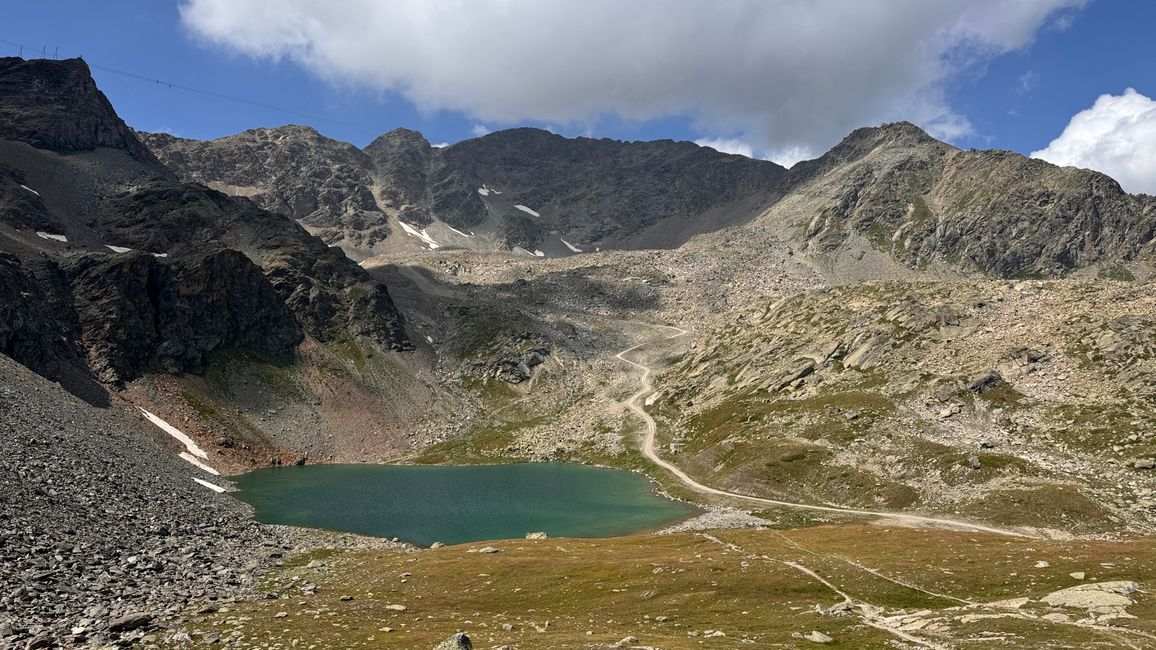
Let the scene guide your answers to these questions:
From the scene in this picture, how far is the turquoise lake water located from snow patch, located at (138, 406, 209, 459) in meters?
9.66

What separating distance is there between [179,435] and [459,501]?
195ft

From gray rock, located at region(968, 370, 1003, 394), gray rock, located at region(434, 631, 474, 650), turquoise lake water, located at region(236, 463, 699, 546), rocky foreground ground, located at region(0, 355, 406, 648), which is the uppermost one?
gray rock, located at region(968, 370, 1003, 394)

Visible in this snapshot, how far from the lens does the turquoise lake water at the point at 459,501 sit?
81562 millimetres

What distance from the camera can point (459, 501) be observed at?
99062mm

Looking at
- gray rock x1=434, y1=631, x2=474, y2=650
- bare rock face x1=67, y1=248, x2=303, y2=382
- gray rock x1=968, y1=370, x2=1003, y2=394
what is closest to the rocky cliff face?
bare rock face x1=67, y1=248, x2=303, y2=382

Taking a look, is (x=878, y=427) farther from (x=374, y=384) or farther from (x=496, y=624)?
(x=374, y=384)

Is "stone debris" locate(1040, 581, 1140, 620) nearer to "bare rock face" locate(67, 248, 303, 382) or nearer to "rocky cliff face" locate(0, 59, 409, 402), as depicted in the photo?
"rocky cliff face" locate(0, 59, 409, 402)

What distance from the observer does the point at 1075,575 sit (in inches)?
1559

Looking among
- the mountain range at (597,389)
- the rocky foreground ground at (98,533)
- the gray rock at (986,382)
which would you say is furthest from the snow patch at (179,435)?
the gray rock at (986,382)

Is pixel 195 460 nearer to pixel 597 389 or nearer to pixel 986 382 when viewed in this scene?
pixel 597 389

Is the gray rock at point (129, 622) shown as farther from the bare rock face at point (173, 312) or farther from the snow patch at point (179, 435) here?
the bare rock face at point (173, 312)

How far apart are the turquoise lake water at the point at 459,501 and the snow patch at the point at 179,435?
966cm

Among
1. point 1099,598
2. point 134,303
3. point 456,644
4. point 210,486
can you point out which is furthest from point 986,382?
point 134,303

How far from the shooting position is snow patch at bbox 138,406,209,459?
117 meters
